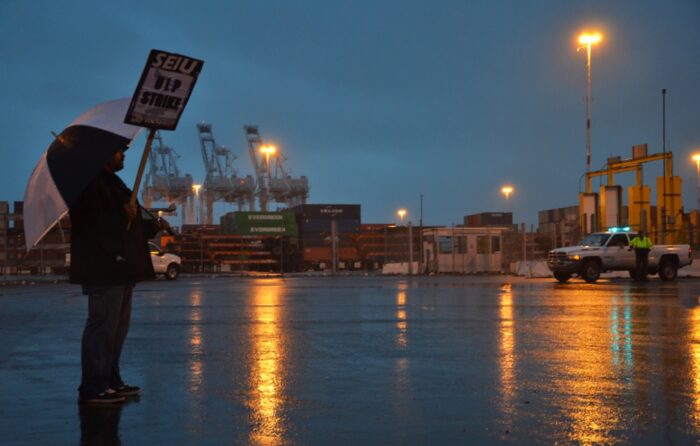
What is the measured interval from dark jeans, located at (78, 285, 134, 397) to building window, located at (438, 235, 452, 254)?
3369 cm

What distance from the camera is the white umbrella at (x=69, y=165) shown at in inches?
206

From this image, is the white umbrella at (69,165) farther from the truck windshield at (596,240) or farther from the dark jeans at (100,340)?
the truck windshield at (596,240)

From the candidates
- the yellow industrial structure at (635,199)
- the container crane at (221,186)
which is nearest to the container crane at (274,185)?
the container crane at (221,186)

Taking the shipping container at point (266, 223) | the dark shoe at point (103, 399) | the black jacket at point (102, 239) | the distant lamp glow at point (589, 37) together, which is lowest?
the dark shoe at point (103, 399)

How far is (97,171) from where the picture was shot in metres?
5.23

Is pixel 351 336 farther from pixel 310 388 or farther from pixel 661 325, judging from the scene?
pixel 661 325

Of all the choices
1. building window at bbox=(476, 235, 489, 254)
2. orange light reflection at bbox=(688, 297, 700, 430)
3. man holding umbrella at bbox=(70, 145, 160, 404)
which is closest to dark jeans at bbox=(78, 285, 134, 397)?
man holding umbrella at bbox=(70, 145, 160, 404)

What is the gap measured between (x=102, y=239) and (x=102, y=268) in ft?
0.68

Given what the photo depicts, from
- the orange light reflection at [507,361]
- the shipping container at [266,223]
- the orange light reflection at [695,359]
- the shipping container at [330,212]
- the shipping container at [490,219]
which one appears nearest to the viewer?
the orange light reflection at [695,359]

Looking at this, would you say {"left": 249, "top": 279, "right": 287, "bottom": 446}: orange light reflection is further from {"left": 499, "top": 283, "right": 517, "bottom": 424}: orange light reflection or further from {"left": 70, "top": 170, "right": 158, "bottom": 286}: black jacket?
{"left": 499, "top": 283, "right": 517, "bottom": 424}: orange light reflection

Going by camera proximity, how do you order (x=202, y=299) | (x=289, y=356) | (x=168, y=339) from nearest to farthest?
(x=289, y=356), (x=168, y=339), (x=202, y=299)

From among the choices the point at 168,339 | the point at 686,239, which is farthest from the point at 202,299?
the point at 686,239

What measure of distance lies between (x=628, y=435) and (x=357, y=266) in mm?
49870

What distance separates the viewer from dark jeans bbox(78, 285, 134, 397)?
532cm
